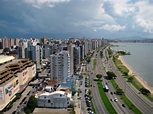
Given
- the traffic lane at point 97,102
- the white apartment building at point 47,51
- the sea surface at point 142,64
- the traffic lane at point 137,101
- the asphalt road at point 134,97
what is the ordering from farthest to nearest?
the white apartment building at point 47,51, the sea surface at point 142,64, the asphalt road at point 134,97, the traffic lane at point 137,101, the traffic lane at point 97,102

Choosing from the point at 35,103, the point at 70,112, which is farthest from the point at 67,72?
the point at 70,112

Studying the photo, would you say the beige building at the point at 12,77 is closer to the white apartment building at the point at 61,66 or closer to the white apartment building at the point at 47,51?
the white apartment building at the point at 61,66

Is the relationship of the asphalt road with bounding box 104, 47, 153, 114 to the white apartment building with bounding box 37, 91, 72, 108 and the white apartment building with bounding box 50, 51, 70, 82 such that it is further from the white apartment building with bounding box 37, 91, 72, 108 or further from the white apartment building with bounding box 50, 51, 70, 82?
the white apartment building with bounding box 50, 51, 70, 82

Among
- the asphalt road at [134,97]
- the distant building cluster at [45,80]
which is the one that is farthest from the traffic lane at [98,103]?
the asphalt road at [134,97]

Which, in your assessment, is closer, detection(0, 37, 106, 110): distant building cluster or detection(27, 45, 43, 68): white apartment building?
detection(0, 37, 106, 110): distant building cluster

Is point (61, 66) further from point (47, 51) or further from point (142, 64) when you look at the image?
point (142, 64)

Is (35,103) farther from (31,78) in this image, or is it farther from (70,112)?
(31,78)

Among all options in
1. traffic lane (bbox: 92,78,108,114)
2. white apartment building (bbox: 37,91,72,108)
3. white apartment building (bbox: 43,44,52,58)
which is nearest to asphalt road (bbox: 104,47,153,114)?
traffic lane (bbox: 92,78,108,114)
